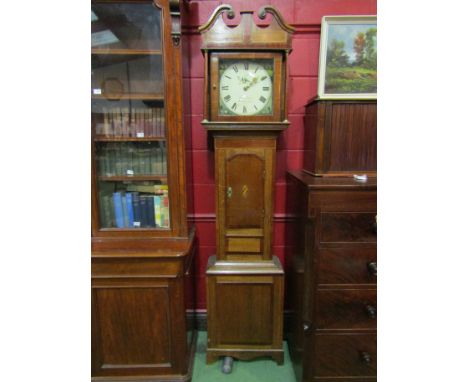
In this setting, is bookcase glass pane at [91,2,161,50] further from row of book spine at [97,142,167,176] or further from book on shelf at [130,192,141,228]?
book on shelf at [130,192,141,228]

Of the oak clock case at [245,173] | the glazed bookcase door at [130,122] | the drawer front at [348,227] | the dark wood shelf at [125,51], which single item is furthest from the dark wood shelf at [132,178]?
the drawer front at [348,227]

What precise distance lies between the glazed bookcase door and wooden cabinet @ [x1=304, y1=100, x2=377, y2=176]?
73cm

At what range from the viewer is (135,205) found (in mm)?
1442

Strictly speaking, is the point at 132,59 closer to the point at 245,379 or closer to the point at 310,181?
the point at 310,181

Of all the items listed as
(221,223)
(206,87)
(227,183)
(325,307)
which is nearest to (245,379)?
(325,307)

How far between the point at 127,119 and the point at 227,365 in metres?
1.46

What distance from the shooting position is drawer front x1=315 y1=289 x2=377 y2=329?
4.09 ft

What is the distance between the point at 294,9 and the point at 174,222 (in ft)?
4.46

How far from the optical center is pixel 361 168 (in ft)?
4.18

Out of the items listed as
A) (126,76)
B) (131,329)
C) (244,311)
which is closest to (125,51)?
(126,76)

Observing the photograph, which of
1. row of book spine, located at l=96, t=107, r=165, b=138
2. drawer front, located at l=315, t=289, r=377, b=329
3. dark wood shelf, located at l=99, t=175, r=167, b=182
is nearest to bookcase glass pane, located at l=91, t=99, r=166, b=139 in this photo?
row of book spine, located at l=96, t=107, r=165, b=138

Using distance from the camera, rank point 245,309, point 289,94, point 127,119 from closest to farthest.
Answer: point 127,119 → point 245,309 → point 289,94

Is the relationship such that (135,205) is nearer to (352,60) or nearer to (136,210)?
(136,210)

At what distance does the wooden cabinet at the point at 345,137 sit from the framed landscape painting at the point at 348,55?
17cm
